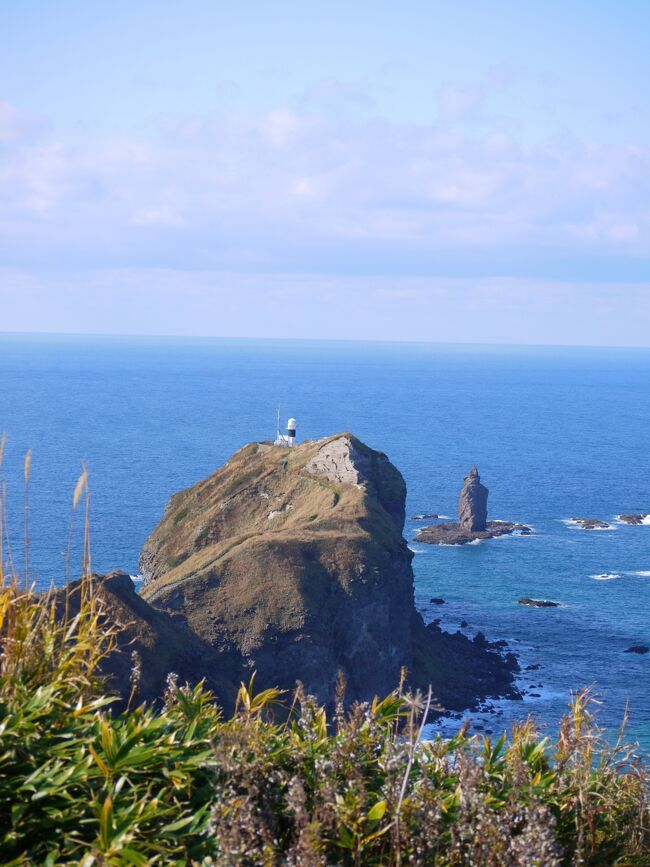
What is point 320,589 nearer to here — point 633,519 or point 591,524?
point 591,524

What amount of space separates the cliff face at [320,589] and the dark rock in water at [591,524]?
145 feet

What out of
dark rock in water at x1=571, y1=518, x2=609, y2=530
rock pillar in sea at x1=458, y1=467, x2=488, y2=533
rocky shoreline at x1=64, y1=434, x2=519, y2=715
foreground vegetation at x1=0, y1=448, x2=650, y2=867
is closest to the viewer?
foreground vegetation at x1=0, y1=448, x2=650, y2=867

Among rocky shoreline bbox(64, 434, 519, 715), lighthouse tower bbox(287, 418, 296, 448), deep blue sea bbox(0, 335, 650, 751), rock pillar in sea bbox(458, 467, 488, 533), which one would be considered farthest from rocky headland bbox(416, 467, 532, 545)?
rocky shoreline bbox(64, 434, 519, 715)

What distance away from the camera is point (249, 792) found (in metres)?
8.03

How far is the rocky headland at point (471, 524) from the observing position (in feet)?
371

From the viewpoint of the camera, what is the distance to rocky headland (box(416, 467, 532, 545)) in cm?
11319

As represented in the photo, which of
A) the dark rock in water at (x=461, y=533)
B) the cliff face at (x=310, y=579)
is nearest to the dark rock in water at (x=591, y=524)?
the dark rock in water at (x=461, y=533)

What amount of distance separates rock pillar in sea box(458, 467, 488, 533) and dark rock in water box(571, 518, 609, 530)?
46.4ft

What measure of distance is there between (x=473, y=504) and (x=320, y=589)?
56.1 meters

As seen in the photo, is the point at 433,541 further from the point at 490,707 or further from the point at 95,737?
the point at 95,737

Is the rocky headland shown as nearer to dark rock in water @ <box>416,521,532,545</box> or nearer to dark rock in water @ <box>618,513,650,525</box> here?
dark rock in water @ <box>416,521,532,545</box>

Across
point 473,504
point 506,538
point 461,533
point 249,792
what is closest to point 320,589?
point 461,533

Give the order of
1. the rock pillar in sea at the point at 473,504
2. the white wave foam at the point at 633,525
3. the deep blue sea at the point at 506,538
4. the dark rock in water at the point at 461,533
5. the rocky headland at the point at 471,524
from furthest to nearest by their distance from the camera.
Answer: the white wave foam at the point at 633,525
the rock pillar in sea at the point at 473,504
the rocky headland at the point at 471,524
the dark rock in water at the point at 461,533
the deep blue sea at the point at 506,538

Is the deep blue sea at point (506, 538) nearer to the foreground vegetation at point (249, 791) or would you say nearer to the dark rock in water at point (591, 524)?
the dark rock in water at point (591, 524)
